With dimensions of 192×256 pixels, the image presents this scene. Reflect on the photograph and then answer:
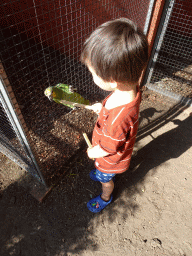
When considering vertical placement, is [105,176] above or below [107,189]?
above

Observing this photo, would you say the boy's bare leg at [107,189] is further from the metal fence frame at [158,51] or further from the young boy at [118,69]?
the metal fence frame at [158,51]

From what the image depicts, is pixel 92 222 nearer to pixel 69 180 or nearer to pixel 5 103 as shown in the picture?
pixel 69 180

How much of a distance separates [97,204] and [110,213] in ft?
0.63

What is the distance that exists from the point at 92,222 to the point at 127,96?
5.06ft

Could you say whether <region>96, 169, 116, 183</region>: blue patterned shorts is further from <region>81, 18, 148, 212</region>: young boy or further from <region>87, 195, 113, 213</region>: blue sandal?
<region>87, 195, 113, 213</region>: blue sandal

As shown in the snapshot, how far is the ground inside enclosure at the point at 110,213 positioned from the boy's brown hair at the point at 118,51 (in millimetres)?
1675

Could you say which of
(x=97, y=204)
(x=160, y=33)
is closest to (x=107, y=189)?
(x=97, y=204)

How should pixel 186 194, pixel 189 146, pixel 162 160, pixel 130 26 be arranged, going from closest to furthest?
pixel 130 26 → pixel 186 194 → pixel 162 160 → pixel 189 146

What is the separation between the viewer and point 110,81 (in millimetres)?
1137

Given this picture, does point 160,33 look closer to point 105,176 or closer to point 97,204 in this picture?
point 105,176

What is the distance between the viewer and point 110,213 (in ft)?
7.11

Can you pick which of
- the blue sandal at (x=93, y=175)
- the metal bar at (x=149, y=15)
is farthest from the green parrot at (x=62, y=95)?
the metal bar at (x=149, y=15)

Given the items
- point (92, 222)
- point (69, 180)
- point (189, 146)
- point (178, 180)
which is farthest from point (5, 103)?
point (189, 146)

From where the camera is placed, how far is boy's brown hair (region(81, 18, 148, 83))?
100cm
